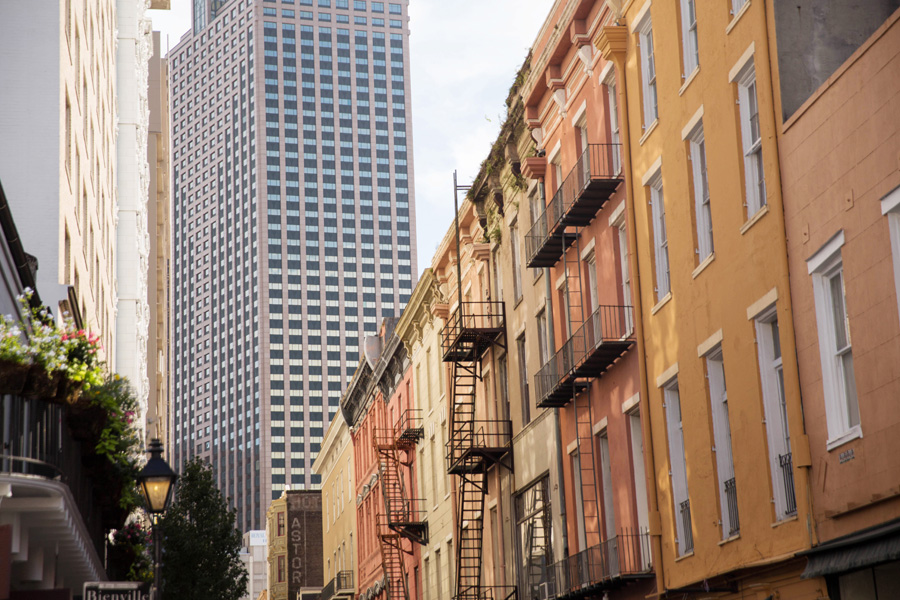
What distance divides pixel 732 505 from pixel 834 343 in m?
4.08

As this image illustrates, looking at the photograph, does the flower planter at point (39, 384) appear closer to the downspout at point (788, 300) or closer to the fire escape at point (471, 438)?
the downspout at point (788, 300)

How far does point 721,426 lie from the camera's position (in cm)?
1852

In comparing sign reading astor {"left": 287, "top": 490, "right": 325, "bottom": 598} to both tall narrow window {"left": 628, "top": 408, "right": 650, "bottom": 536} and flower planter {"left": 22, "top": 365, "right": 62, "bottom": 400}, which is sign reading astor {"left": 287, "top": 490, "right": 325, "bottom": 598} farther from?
flower planter {"left": 22, "top": 365, "right": 62, "bottom": 400}

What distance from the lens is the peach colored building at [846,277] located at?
1320 cm

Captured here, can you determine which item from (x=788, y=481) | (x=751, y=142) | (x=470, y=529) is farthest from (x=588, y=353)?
(x=470, y=529)

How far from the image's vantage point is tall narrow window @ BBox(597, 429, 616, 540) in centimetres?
2412

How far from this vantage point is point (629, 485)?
2277 cm

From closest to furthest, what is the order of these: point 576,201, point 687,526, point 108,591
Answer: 1. point 108,591
2. point 687,526
3. point 576,201

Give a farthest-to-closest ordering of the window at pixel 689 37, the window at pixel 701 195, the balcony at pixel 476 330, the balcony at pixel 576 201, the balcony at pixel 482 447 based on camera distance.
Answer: the balcony at pixel 476 330, the balcony at pixel 482 447, the balcony at pixel 576 201, the window at pixel 689 37, the window at pixel 701 195

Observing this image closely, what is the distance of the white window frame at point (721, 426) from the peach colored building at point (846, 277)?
3.03m

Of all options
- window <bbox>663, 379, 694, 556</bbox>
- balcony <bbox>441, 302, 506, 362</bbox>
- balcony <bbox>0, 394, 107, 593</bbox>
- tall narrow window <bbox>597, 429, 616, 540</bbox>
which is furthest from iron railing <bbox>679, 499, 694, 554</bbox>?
balcony <bbox>441, 302, 506, 362</bbox>

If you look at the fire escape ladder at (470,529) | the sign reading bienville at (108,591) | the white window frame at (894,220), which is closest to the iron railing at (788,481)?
the white window frame at (894,220)

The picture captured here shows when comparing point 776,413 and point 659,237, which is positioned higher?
point 659,237

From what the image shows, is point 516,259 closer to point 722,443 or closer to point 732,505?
point 722,443
